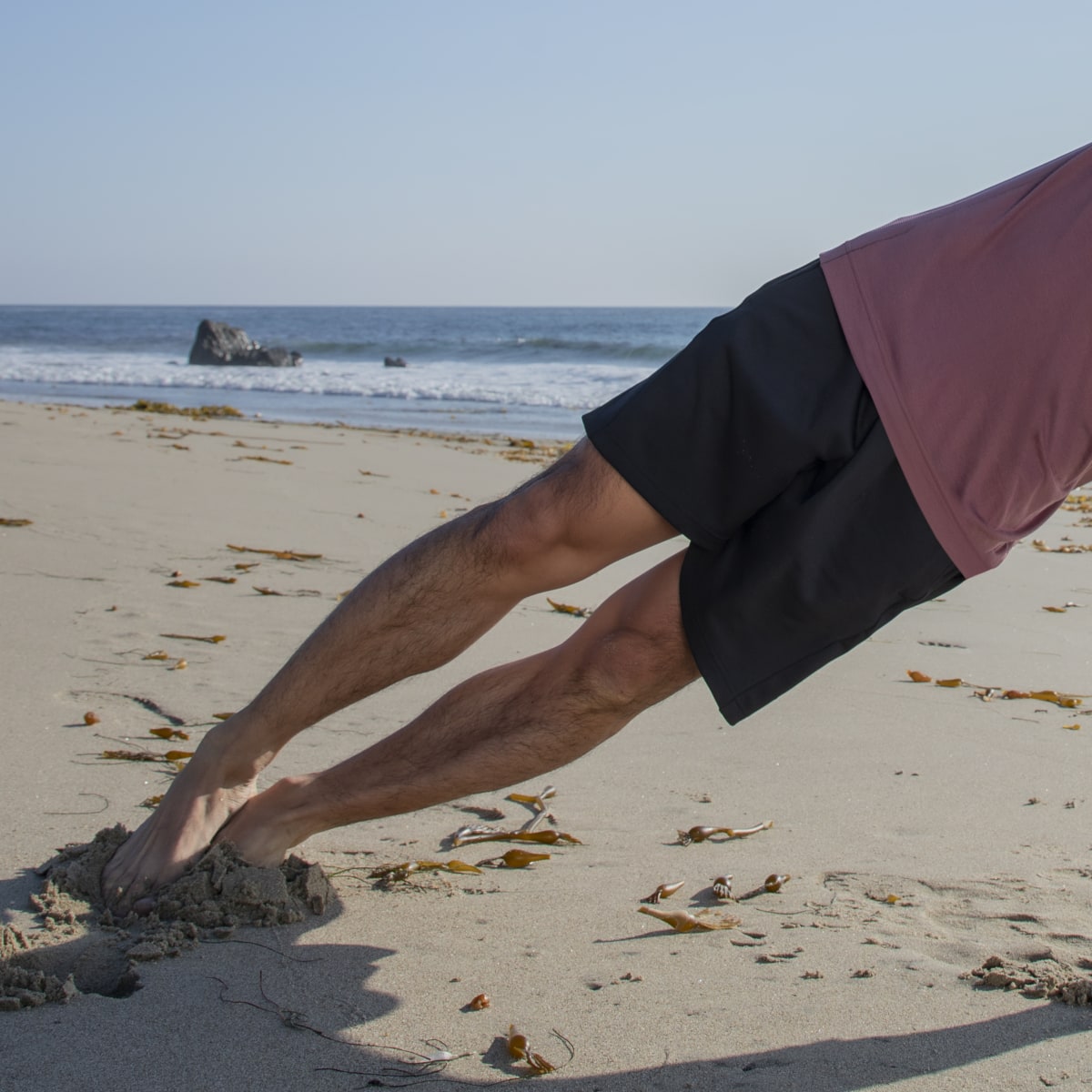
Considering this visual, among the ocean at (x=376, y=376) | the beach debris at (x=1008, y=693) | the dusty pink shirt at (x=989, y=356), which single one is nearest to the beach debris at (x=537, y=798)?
the dusty pink shirt at (x=989, y=356)

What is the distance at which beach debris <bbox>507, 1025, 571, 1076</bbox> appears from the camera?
1.54 metres

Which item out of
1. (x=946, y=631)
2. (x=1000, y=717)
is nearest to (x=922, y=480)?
(x=1000, y=717)

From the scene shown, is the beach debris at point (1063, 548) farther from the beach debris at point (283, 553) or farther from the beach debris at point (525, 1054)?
the beach debris at point (525, 1054)

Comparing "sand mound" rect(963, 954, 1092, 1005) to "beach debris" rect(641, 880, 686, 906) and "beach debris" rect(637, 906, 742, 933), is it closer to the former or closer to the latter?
"beach debris" rect(637, 906, 742, 933)

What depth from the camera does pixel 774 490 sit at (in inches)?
66.9

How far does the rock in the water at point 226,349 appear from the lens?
93.1 feet

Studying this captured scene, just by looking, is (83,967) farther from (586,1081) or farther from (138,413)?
(138,413)

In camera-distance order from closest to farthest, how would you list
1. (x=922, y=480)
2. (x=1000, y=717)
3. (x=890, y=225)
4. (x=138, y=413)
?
(x=922, y=480) < (x=890, y=225) < (x=1000, y=717) < (x=138, y=413)

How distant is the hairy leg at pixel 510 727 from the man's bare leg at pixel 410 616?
86mm

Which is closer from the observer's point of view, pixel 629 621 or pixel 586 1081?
pixel 586 1081

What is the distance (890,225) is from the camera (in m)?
1.77

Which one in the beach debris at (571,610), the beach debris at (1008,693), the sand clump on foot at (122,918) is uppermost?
the beach debris at (1008,693)

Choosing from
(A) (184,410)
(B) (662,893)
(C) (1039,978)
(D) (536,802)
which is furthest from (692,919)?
(A) (184,410)

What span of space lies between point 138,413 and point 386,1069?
1159 cm
